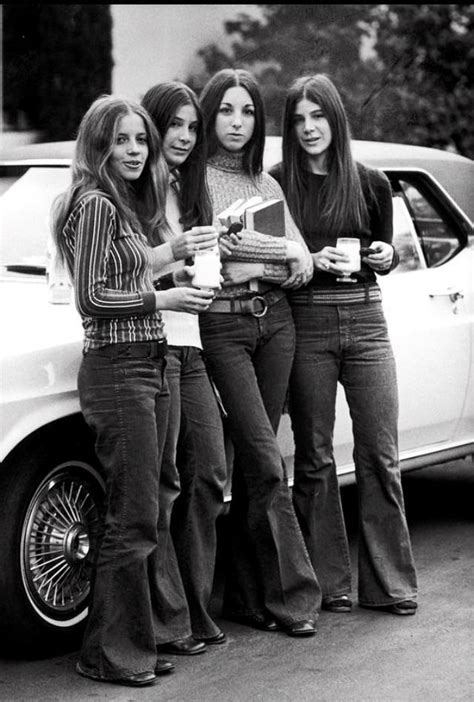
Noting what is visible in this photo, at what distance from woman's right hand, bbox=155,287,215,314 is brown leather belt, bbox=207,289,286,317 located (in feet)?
1.70

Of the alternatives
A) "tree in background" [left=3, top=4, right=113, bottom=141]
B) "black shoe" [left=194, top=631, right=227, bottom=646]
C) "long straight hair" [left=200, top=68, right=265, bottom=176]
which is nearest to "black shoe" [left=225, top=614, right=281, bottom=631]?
"black shoe" [left=194, top=631, right=227, bottom=646]

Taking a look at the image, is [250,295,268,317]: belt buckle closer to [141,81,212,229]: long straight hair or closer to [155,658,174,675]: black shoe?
[141,81,212,229]: long straight hair

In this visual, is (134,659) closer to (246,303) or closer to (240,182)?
(246,303)

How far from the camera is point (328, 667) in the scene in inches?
198

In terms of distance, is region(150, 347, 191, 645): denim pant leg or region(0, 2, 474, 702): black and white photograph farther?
region(150, 347, 191, 645): denim pant leg

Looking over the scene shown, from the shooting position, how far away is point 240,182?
5.35 metres

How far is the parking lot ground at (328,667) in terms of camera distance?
475 cm

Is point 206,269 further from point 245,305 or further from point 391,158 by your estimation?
point 391,158

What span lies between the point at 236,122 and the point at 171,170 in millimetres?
307

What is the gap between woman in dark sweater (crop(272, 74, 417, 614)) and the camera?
18.1ft

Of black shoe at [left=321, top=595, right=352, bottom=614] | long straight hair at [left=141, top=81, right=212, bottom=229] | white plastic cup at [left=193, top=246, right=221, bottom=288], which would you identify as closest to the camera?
white plastic cup at [left=193, top=246, right=221, bottom=288]

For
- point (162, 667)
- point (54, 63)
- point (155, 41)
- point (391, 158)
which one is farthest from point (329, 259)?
point (155, 41)

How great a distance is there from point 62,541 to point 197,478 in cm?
49

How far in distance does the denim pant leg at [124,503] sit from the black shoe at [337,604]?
1.04 meters
